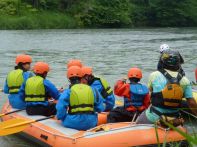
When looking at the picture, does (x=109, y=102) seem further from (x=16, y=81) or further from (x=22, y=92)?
(x=16, y=81)

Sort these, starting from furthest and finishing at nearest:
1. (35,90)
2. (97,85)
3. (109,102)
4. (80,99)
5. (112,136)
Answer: (109,102)
(97,85)
(35,90)
(80,99)
(112,136)

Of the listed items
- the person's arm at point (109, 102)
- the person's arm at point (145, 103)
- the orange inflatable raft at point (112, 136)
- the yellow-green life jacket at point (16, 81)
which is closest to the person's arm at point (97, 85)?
A: the person's arm at point (109, 102)

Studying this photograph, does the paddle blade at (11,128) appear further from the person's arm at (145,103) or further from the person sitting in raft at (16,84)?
the person's arm at (145,103)

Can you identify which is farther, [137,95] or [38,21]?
[38,21]

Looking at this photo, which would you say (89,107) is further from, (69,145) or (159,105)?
(159,105)

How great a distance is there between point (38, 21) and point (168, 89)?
3528 centimetres

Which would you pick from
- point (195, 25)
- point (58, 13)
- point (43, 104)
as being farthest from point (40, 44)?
point (195, 25)

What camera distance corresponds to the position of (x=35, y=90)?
22.8 ft

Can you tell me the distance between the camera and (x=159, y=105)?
18.7 feet

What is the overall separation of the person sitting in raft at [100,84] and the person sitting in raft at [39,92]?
524 mm

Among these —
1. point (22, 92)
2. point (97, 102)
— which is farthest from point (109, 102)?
point (22, 92)

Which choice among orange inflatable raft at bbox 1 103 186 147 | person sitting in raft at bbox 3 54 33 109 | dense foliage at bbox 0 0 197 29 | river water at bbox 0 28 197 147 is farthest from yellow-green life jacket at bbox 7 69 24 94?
dense foliage at bbox 0 0 197 29

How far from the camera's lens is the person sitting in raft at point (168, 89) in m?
5.58

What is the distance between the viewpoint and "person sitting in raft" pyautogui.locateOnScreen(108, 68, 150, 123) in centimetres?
659
